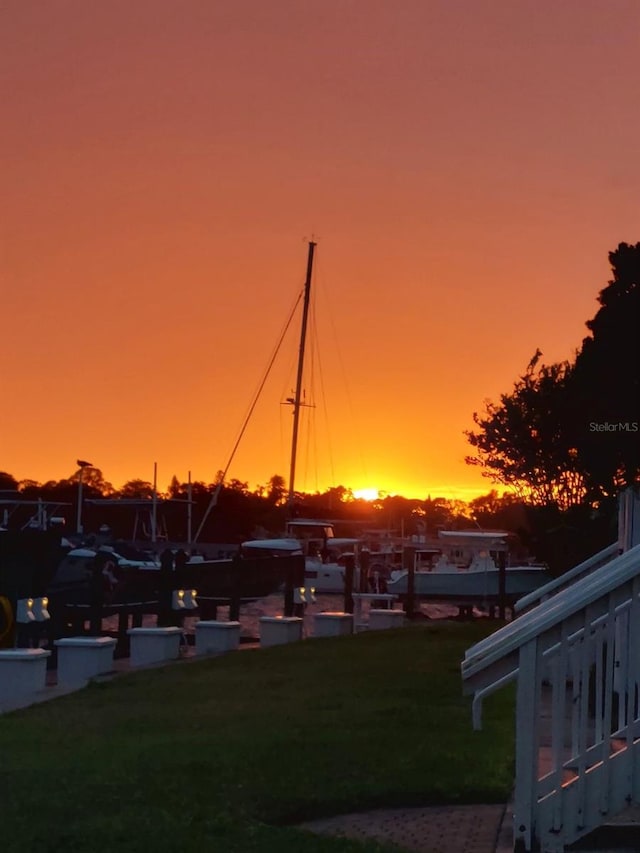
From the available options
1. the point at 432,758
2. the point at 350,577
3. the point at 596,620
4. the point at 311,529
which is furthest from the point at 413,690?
the point at 311,529

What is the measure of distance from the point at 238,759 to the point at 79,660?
855 cm

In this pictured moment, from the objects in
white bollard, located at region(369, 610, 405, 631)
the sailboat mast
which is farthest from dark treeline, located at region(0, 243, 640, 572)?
the sailboat mast

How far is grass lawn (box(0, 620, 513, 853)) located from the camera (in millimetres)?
7363

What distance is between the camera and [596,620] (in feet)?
23.1

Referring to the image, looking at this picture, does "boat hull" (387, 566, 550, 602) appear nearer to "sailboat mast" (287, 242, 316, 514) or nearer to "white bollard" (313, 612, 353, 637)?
"sailboat mast" (287, 242, 316, 514)

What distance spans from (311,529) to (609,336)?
60.1 metres

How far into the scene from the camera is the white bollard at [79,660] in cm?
1742

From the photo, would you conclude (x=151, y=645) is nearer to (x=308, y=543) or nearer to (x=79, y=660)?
(x=79, y=660)

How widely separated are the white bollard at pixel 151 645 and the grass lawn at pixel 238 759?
3485 millimetres

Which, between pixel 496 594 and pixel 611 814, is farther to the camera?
pixel 496 594

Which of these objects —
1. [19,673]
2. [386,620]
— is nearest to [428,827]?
[19,673]

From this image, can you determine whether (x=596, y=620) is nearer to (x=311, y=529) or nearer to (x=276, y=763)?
(x=276, y=763)

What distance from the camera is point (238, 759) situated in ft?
30.9

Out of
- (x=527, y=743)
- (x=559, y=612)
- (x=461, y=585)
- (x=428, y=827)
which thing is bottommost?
(x=461, y=585)
